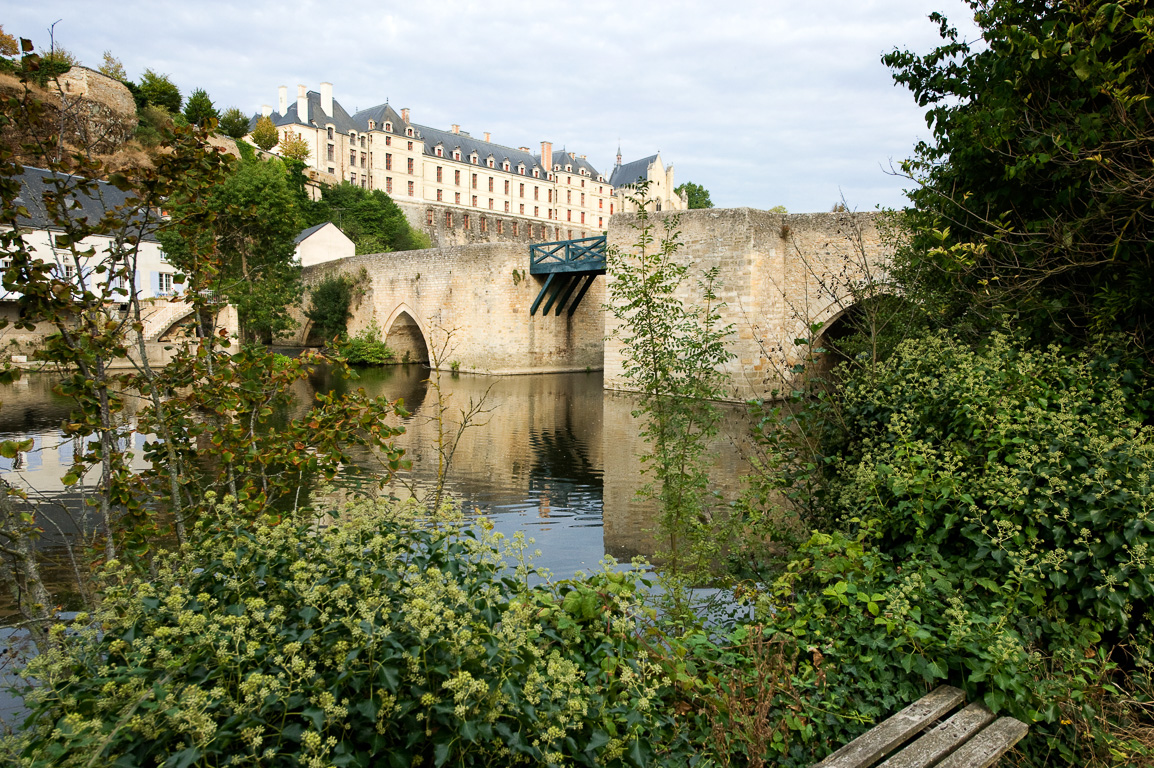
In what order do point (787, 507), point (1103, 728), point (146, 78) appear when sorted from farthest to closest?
point (146, 78) → point (787, 507) → point (1103, 728)

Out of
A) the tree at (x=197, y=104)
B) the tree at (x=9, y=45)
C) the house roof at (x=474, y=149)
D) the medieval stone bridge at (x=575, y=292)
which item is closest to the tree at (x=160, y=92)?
the tree at (x=197, y=104)

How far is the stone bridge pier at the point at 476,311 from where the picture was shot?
20719 mm

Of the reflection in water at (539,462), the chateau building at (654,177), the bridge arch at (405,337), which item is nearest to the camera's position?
the reflection in water at (539,462)

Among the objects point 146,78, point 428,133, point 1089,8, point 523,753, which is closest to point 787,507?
point 1089,8

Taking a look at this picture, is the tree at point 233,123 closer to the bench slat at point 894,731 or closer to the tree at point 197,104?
the tree at point 197,104

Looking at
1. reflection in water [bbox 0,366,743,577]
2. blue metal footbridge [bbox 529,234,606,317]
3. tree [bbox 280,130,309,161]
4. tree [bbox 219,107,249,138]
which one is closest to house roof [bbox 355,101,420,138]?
tree [bbox 280,130,309,161]

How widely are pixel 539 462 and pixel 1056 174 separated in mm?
6478

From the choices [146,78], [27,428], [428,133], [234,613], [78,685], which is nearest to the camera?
[78,685]

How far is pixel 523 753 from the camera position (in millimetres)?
1531

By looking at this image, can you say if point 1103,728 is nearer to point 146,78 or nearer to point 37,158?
point 37,158

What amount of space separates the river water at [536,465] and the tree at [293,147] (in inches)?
947

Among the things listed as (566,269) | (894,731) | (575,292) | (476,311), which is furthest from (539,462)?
(575,292)

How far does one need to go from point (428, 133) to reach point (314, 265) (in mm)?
23102

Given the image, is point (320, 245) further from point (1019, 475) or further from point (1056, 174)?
point (1019, 475)
